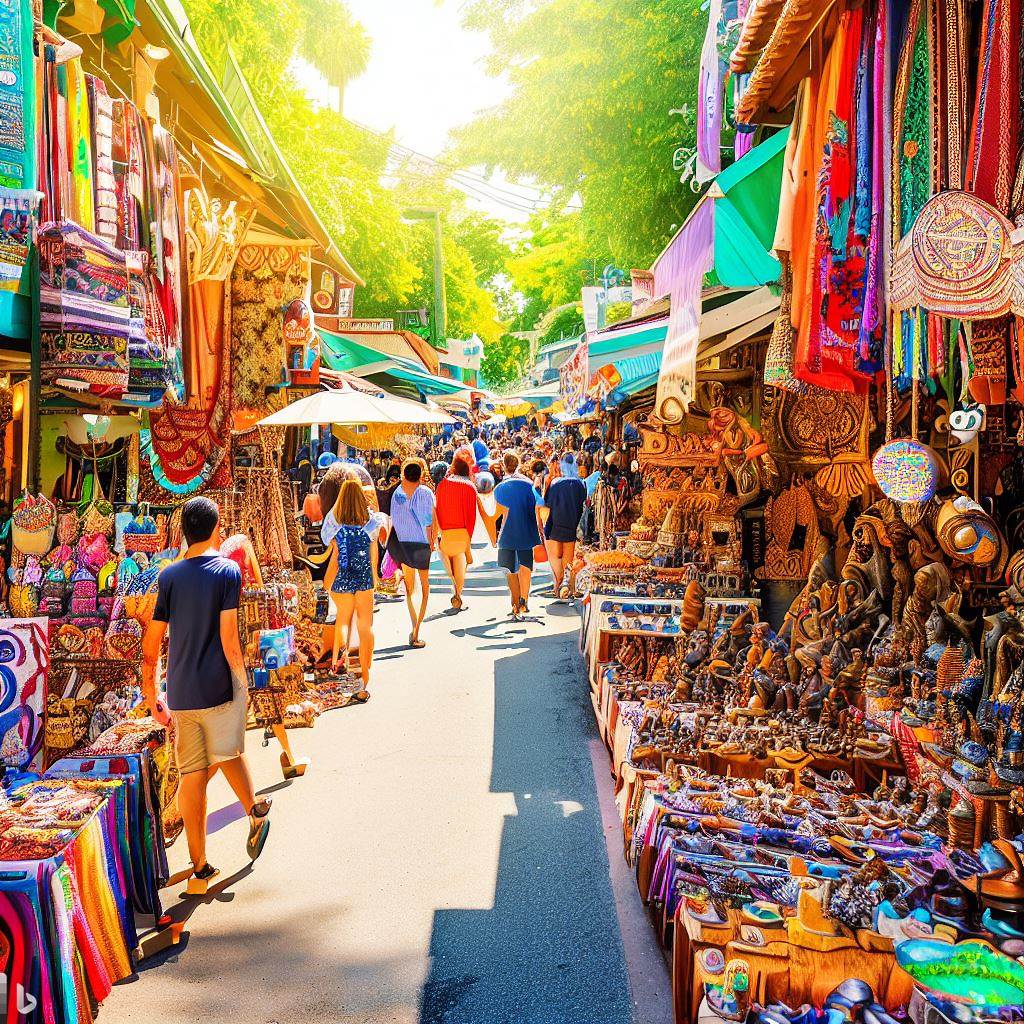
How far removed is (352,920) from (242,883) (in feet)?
2.38

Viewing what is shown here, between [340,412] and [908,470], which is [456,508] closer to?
[340,412]

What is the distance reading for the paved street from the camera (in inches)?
139

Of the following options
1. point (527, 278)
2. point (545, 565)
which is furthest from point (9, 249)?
point (527, 278)

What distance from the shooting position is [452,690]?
26.6 feet

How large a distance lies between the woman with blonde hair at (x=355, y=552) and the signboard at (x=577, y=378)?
2.78m

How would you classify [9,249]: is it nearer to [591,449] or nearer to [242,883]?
[242,883]

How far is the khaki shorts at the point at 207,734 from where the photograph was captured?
14.4 feet

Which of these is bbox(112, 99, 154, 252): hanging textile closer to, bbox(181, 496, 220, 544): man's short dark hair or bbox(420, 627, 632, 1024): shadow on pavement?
bbox(181, 496, 220, 544): man's short dark hair

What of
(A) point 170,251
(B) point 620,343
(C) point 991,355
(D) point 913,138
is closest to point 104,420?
(A) point 170,251

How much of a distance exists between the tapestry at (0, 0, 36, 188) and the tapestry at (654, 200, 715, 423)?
3.00m

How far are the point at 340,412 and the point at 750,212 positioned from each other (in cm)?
466

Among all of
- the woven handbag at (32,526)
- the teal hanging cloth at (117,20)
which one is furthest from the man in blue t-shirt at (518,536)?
the teal hanging cloth at (117,20)

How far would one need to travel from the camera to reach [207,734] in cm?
443

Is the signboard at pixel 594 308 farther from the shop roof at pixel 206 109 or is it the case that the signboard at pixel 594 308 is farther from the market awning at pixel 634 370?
the market awning at pixel 634 370
